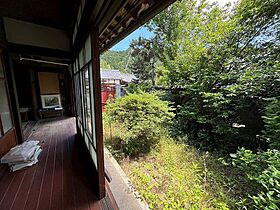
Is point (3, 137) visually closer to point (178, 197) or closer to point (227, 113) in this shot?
point (178, 197)

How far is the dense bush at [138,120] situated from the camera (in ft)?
13.7

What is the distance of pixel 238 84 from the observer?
400 cm

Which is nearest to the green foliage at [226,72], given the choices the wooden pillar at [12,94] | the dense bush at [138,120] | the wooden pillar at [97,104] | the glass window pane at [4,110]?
the dense bush at [138,120]

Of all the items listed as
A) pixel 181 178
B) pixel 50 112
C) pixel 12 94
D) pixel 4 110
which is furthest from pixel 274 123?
pixel 50 112

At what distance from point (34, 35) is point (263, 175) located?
17.4 feet

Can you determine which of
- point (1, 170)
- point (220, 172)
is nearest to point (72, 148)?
point (1, 170)

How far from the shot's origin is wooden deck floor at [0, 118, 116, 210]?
1742mm

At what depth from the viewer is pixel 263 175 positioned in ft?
6.95

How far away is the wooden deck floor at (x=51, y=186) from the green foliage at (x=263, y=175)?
5.93ft

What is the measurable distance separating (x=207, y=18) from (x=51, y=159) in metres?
6.73

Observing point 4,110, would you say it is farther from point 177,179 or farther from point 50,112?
point 177,179

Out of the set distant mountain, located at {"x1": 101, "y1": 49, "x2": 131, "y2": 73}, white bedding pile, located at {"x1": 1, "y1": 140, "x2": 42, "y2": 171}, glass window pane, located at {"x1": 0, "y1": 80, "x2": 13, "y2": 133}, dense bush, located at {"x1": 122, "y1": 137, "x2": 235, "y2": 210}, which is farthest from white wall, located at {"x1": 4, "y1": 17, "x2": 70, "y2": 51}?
distant mountain, located at {"x1": 101, "y1": 49, "x2": 131, "y2": 73}

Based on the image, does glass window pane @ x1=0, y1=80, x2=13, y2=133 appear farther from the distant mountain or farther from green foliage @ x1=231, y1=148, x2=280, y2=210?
the distant mountain

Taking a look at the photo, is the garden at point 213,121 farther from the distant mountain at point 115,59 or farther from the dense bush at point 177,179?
the distant mountain at point 115,59
